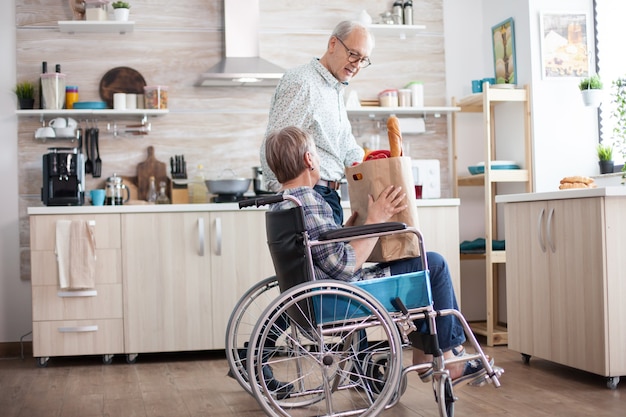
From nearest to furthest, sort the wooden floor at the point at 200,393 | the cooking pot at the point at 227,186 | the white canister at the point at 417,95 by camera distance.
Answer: the wooden floor at the point at 200,393
the cooking pot at the point at 227,186
the white canister at the point at 417,95

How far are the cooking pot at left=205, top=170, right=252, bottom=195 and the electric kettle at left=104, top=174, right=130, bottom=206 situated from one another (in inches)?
21.1

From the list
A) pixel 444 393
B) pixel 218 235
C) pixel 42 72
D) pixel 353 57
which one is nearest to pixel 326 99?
pixel 353 57

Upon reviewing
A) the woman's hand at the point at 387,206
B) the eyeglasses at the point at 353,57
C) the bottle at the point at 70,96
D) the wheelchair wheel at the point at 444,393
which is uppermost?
the bottle at the point at 70,96

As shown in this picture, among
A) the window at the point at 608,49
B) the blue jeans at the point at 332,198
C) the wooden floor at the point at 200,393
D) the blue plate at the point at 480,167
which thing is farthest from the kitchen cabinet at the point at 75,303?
the window at the point at 608,49

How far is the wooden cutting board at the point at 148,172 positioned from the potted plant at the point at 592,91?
2493 mm

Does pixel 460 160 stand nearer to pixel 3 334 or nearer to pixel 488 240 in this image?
pixel 488 240

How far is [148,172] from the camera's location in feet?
16.7

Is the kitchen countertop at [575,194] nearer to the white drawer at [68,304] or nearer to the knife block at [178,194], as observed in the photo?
the knife block at [178,194]

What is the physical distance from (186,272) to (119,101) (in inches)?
45.5

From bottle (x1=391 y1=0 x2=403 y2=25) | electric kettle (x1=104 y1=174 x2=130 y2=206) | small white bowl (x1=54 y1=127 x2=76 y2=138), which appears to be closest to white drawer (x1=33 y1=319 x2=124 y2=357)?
electric kettle (x1=104 y1=174 x2=130 y2=206)

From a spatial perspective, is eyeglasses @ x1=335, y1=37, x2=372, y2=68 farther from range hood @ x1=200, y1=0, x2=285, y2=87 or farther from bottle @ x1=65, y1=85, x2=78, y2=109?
bottle @ x1=65, y1=85, x2=78, y2=109

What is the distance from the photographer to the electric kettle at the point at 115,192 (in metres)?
4.82

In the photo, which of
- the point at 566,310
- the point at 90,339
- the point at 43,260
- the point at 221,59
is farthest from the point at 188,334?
the point at 566,310

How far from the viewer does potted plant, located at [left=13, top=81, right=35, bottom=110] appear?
4918 mm
